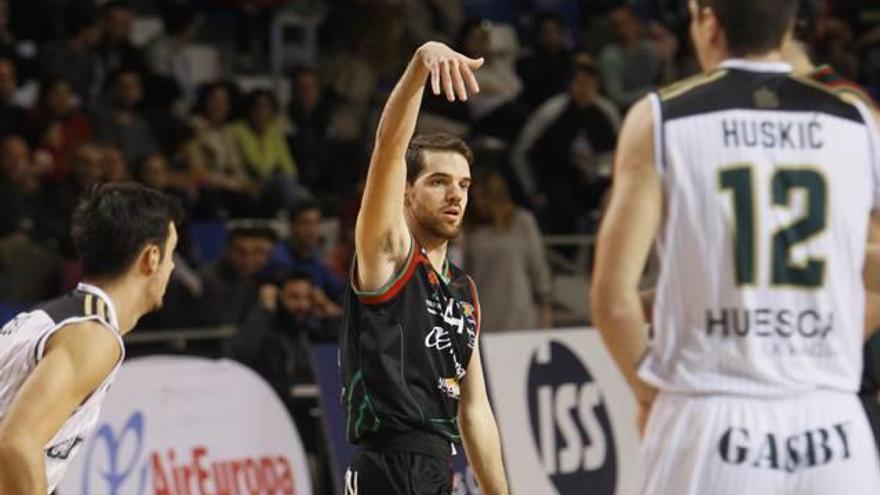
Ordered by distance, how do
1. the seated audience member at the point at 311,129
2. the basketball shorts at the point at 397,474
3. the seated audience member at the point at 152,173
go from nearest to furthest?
1. the basketball shorts at the point at 397,474
2. the seated audience member at the point at 152,173
3. the seated audience member at the point at 311,129

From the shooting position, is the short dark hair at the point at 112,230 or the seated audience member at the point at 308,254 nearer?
the short dark hair at the point at 112,230

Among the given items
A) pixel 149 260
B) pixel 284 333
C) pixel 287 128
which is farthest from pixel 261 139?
pixel 149 260

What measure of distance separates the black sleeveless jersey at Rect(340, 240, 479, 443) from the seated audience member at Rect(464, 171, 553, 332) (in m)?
6.66

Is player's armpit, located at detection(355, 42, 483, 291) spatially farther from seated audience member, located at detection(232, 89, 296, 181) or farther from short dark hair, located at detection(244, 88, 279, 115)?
short dark hair, located at detection(244, 88, 279, 115)

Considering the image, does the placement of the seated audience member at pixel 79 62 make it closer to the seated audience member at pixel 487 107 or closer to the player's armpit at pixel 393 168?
the seated audience member at pixel 487 107

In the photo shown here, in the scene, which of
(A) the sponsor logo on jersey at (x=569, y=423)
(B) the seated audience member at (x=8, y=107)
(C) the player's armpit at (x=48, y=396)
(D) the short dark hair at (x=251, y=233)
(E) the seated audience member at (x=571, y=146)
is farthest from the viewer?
(E) the seated audience member at (x=571, y=146)

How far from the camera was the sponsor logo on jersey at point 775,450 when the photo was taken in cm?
415

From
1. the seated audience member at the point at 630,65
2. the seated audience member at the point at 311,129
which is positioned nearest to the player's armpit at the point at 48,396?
the seated audience member at the point at 311,129

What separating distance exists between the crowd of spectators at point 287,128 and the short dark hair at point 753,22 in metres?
6.19

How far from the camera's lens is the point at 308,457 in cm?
1009

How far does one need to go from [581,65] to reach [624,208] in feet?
37.7

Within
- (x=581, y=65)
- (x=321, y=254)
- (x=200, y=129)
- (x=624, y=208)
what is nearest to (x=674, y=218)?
(x=624, y=208)

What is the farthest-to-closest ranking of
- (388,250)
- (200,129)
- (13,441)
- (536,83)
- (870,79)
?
(870,79) → (536,83) → (200,129) → (388,250) → (13,441)

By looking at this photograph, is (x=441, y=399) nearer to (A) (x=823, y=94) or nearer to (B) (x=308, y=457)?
(A) (x=823, y=94)
